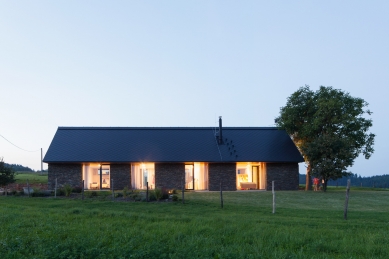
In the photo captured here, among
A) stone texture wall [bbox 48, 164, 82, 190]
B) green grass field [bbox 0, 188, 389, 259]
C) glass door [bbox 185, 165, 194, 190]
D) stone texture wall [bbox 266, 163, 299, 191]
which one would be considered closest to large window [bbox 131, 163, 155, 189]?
glass door [bbox 185, 165, 194, 190]

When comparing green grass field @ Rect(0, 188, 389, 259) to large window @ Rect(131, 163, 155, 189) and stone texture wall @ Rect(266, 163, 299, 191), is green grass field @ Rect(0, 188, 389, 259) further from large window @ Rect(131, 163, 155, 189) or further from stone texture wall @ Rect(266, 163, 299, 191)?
stone texture wall @ Rect(266, 163, 299, 191)

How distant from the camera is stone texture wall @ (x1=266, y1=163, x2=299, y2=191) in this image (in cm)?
3078

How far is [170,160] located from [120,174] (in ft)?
12.3

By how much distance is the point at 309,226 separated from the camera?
10.7m

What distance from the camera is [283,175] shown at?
102 ft

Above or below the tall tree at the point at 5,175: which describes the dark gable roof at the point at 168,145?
above

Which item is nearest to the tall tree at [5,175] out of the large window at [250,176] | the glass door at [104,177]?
the glass door at [104,177]

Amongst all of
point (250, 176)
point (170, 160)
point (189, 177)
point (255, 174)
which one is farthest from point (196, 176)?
point (255, 174)

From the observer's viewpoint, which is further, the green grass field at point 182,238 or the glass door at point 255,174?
the glass door at point 255,174

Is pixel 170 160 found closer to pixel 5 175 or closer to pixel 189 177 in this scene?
pixel 189 177

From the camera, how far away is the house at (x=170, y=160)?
29.7 m

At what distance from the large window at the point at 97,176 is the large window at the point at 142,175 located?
5.88ft

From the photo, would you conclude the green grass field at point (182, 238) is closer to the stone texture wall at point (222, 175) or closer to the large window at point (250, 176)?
the stone texture wall at point (222, 175)

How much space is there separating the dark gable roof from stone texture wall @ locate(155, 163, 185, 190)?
0.62 metres
